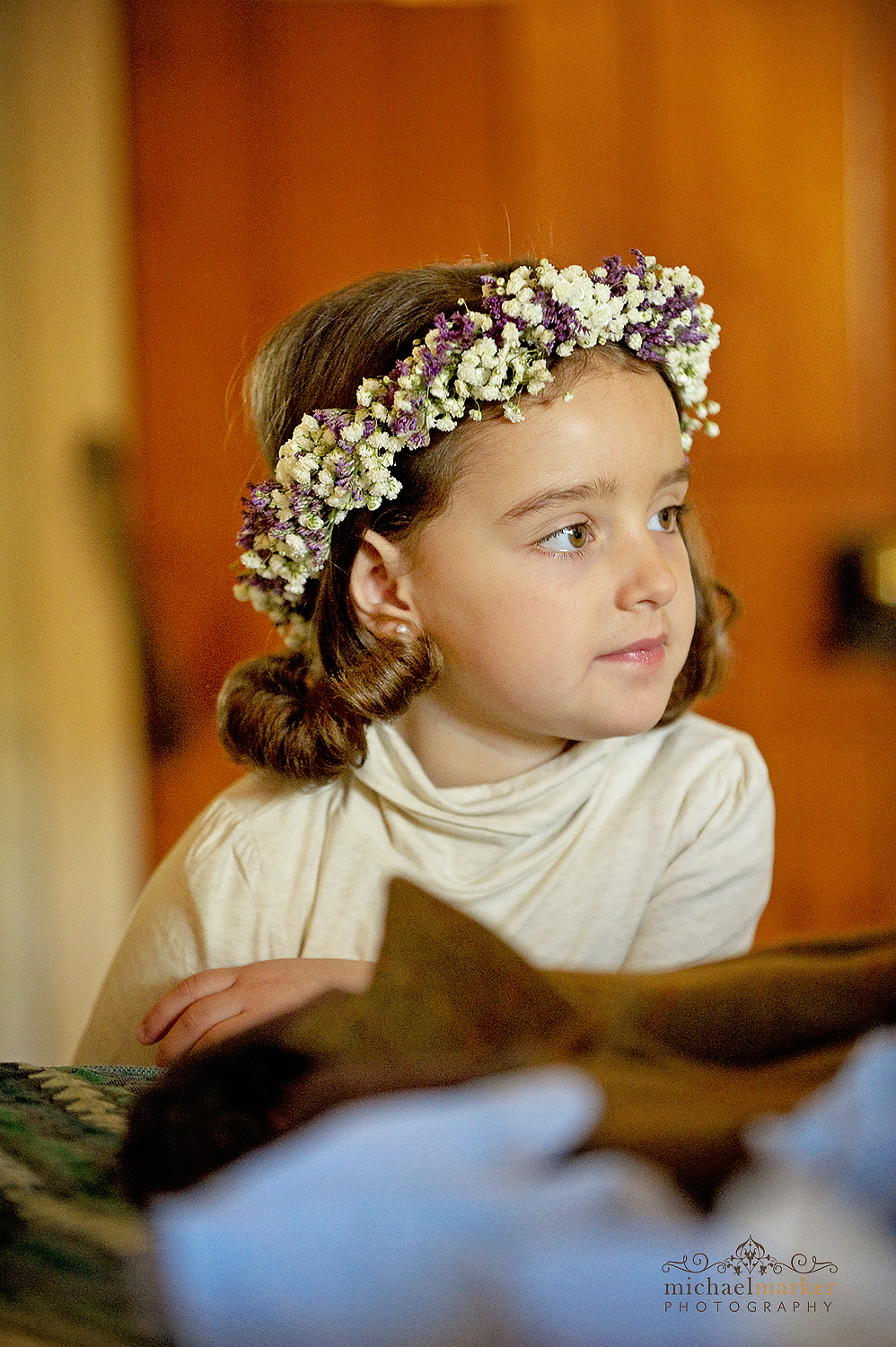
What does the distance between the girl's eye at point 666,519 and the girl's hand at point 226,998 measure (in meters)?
0.45

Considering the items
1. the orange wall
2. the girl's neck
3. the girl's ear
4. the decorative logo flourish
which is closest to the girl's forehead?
the girl's ear

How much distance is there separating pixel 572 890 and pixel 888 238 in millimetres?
1887

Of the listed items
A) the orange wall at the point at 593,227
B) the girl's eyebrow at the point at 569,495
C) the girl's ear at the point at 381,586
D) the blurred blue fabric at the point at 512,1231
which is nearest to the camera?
the blurred blue fabric at the point at 512,1231

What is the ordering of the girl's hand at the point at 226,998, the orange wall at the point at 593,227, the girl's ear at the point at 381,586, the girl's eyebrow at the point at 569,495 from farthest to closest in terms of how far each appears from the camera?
the orange wall at the point at 593,227 → the girl's ear at the point at 381,586 → the girl's eyebrow at the point at 569,495 → the girl's hand at the point at 226,998

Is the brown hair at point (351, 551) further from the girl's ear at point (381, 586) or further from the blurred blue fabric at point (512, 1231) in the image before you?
the blurred blue fabric at point (512, 1231)

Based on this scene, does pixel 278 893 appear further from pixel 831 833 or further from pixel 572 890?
pixel 831 833

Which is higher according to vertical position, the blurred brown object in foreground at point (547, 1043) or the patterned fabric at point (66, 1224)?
the blurred brown object in foreground at point (547, 1043)

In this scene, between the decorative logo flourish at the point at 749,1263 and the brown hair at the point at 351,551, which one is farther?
the brown hair at the point at 351,551

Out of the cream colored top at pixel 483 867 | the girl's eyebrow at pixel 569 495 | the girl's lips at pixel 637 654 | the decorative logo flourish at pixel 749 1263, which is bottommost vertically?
the cream colored top at pixel 483 867

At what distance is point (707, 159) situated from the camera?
7.34 ft

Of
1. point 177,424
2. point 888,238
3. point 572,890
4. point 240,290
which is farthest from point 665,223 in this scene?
point 572,890

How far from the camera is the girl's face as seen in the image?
88cm

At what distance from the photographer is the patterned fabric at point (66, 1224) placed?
12.2 inches

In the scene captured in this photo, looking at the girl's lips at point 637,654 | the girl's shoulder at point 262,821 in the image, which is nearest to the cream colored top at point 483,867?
the girl's shoulder at point 262,821
